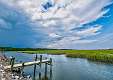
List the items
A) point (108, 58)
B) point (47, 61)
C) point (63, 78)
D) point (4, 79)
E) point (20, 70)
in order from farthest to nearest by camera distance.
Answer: point (108, 58), point (47, 61), point (63, 78), point (20, 70), point (4, 79)

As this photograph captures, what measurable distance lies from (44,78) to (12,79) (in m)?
15.4

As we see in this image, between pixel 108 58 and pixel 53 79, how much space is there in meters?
52.7

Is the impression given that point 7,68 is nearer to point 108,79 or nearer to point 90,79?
point 90,79

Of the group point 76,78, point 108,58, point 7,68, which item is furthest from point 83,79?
point 108,58

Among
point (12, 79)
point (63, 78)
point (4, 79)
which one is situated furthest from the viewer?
point (63, 78)

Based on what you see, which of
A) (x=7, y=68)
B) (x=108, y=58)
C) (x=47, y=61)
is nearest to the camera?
(x=7, y=68)

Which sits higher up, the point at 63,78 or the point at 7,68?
the point at 7,68

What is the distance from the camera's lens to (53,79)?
135ft

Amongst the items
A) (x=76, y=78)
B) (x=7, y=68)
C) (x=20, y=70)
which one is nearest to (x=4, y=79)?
(x=7, y=68)

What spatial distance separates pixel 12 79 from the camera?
1093 inches

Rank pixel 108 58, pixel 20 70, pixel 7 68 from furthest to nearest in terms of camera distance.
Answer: pixel 108 58, pixel 20 70, pixel 7 68

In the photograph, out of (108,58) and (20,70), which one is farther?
(108,58)

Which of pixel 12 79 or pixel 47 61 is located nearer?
pixel 12 79

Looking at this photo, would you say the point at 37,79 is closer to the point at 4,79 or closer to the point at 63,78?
the point at 63,78
